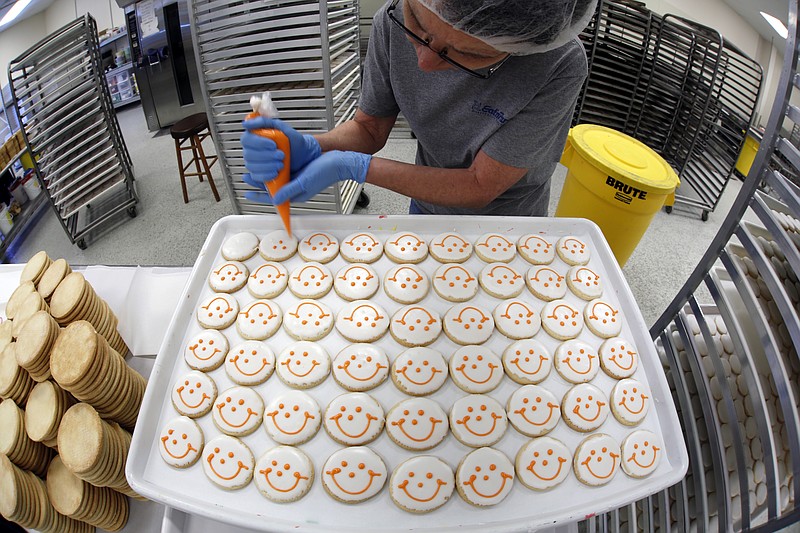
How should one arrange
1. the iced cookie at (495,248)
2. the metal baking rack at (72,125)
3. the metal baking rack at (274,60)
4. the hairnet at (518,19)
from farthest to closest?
the metal baking rack at (72,125)
the metal baking rack at (274,60)
the iced cookie at (495,248)
the hairnet at (518,19)

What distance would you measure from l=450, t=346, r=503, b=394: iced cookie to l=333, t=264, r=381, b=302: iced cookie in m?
0.28

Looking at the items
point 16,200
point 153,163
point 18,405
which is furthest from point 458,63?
point 153,163

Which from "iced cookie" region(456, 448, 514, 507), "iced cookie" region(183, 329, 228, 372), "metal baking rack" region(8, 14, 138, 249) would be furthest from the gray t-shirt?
"metal baking rack" region(8, 14, 138, 249)

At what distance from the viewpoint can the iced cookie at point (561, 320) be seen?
1069 mm

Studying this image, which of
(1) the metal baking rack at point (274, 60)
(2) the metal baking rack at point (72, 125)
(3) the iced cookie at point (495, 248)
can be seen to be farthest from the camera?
(2) the metal baking rack at point (72, 125)

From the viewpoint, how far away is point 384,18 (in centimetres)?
127

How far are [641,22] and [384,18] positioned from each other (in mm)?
3129

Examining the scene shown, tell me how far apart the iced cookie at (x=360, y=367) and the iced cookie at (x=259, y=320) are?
0.18 meters

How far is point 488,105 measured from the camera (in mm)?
1182

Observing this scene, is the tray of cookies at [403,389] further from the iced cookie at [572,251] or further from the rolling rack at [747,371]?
the rolling rack at [747,371]

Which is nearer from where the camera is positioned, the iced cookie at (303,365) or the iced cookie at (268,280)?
the iced cookie at (303,365)

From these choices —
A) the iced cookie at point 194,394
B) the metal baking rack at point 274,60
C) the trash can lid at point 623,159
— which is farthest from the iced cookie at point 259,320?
the trash can lid at point 623,159

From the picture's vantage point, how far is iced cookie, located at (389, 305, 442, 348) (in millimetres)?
1056

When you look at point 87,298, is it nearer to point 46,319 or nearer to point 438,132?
point 46,319
